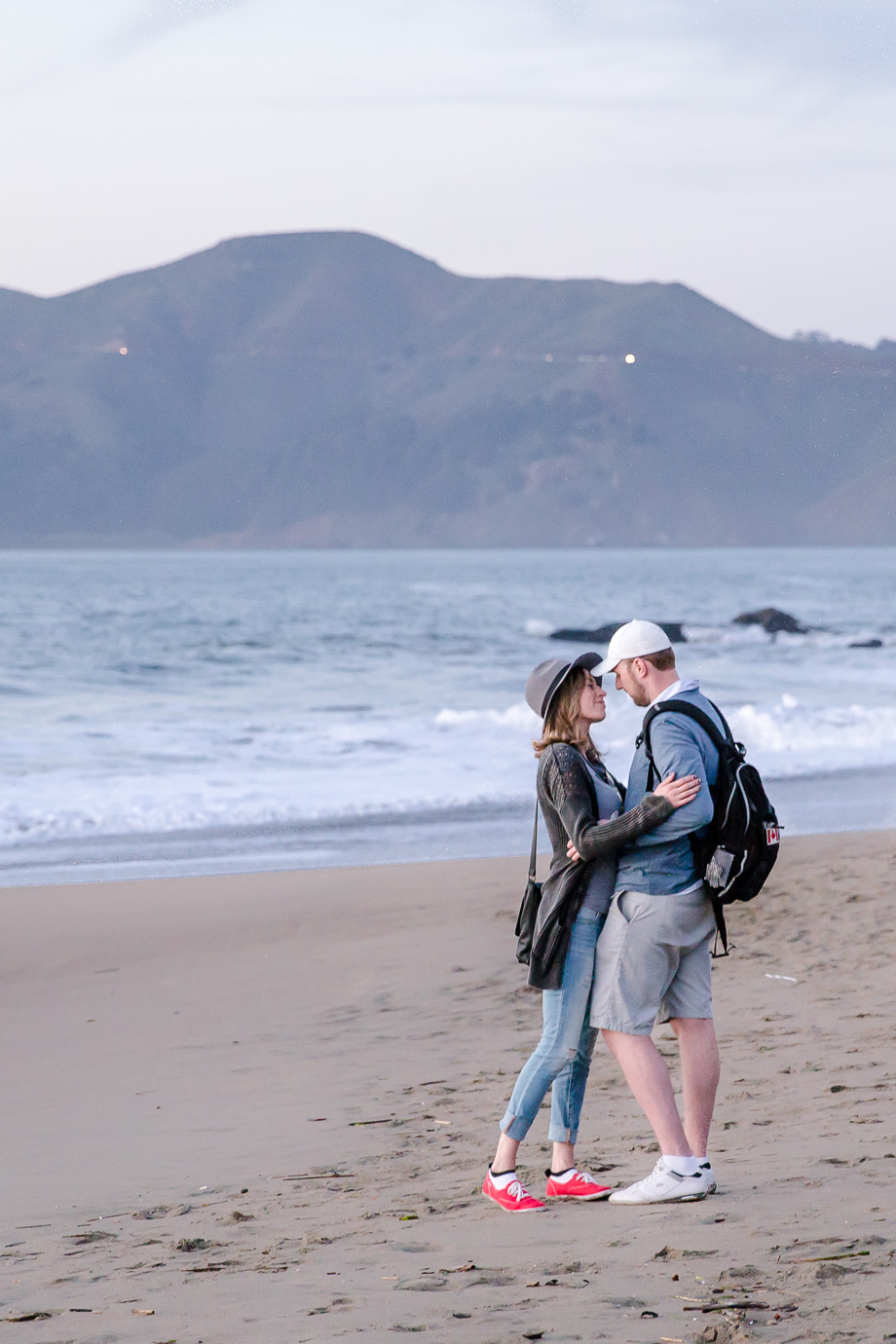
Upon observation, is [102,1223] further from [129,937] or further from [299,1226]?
[129,937]

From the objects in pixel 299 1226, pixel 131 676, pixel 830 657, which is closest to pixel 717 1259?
pixel 299 1226

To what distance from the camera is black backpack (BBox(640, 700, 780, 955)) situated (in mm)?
3783

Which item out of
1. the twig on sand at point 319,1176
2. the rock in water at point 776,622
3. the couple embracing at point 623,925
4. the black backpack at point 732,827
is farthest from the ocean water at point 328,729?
the black backpack at point 732,827

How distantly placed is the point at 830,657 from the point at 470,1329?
36.2 metres

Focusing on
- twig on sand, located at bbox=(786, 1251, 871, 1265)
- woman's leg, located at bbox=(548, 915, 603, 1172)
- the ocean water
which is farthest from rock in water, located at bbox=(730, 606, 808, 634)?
twig on sand, located at bbox=(786, 1251, 871, 1265)

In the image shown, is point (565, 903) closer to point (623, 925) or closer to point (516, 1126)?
point (623, 925)

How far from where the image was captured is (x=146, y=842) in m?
12.4

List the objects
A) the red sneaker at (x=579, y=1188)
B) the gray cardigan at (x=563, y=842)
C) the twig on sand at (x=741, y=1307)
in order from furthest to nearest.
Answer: the red sneaker at (x=579, y=1188)
the gray cardigan at (x=563, y=842)
the twig on sand at (x=741, y=1307)

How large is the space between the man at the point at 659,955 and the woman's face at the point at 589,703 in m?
0.08

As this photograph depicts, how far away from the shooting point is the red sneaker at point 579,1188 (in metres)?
4.08

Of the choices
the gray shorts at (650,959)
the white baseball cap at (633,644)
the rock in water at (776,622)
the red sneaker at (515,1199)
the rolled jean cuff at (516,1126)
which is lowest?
the red sneaker at (515,1199)

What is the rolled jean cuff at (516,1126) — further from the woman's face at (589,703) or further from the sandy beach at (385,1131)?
the woman's face at (589,703)

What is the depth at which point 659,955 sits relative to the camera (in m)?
3.92

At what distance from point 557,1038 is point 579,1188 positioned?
1.48 ft
